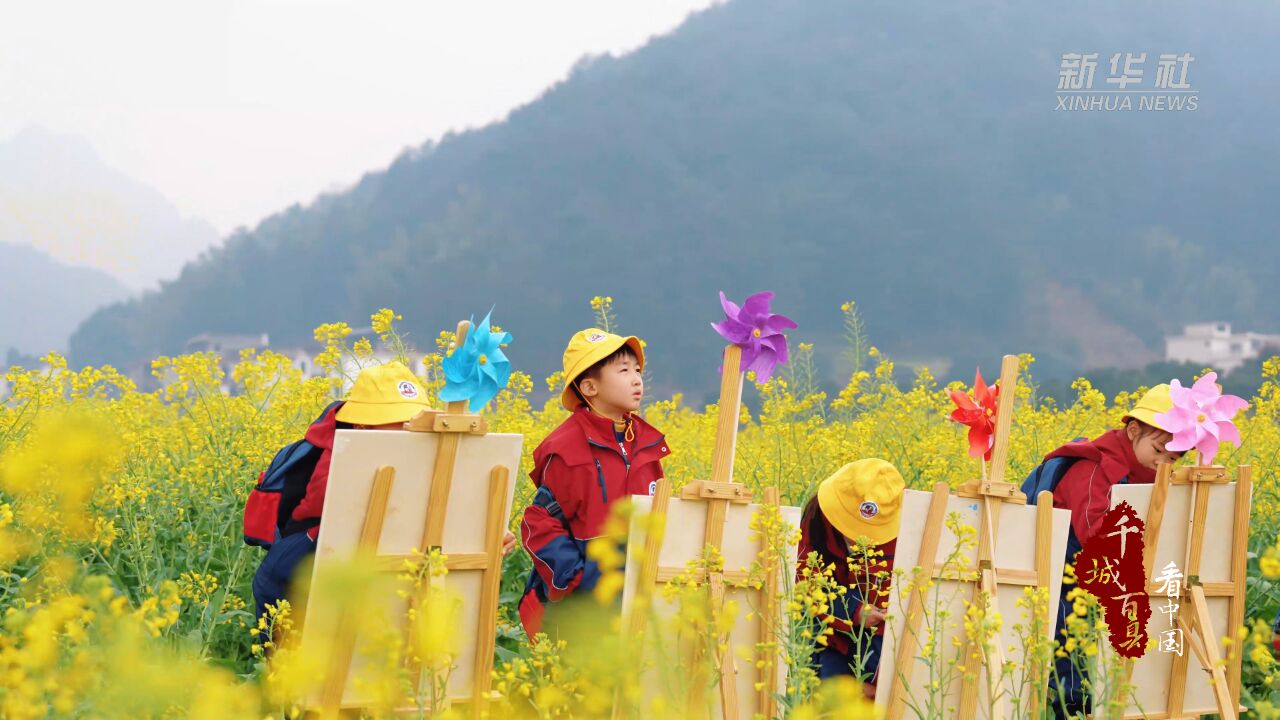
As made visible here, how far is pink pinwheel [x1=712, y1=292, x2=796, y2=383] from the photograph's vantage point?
137 inches

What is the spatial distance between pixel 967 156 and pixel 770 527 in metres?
79.3

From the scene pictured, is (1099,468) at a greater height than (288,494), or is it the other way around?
(1099,468)

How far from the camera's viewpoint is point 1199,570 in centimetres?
390

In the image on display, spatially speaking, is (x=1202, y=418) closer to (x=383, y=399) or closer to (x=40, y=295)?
(x=383, y=399)

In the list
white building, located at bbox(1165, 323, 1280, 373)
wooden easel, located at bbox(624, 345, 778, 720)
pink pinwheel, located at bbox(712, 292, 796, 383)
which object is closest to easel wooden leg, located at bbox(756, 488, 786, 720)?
wooden easel, located at bbox(624, 345, 778, 720)

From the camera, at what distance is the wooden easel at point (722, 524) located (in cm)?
309

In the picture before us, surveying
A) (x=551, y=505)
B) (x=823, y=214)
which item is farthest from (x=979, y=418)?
(x=823, y=214)

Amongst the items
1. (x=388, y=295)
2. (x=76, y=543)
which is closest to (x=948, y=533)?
(x=76, y=543)

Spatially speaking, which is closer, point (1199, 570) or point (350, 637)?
point (350, 637)

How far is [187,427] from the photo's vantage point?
19.8ft

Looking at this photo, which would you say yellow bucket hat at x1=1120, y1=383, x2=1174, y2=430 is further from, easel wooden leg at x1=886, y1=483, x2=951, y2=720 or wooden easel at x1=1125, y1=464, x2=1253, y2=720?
easel wooden leg at x1=886, y1=483, x2=951, y2=720

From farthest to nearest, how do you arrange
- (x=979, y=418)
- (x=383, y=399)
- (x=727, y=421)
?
(x=979, y=418) < (x=383, y=399) < (x=727, y=421)

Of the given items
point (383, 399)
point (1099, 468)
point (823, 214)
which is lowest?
point (383, 399)

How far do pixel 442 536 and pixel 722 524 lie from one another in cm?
74
